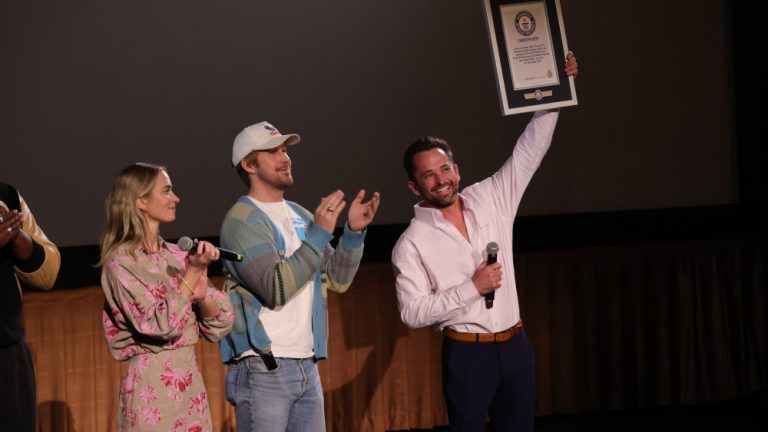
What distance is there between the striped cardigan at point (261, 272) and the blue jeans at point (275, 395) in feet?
0.19

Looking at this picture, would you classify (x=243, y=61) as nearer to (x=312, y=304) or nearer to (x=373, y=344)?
(x=373, y=344)

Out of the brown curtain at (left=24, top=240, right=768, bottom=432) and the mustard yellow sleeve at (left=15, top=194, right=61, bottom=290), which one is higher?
the mustard yellow sleeve at (left=15, top=194, right=61, bottom=290)

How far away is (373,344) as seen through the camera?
4.38 metres

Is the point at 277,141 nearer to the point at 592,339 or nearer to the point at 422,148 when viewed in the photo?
the point at 422,148

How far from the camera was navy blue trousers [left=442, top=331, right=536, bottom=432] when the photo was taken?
2.71 m

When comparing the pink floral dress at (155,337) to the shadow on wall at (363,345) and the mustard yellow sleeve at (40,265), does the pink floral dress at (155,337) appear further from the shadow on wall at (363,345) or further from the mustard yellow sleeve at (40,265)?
the shadow on wall at (363,345)

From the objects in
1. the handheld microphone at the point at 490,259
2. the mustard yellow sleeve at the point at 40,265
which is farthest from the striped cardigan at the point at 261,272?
the mustard yellow sleeve at the point at 40,265

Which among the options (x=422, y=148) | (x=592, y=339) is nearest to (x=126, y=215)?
→ (x=422, y=148)

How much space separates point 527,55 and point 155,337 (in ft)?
4.86

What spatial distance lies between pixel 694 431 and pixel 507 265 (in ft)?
7.09

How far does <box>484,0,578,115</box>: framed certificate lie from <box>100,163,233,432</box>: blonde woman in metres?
1.14

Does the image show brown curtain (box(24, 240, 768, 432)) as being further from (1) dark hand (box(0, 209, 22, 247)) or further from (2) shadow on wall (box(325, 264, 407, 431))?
(1) dark hand (box(0, 209, 22, 247))

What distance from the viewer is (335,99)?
454cm

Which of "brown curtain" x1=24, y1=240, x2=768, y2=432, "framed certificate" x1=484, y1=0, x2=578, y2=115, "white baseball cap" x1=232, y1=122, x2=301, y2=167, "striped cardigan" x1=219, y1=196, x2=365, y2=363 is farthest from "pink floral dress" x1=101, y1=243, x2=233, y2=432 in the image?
"brown curtain" x1=24, y1=240, x2=768, y2=432
